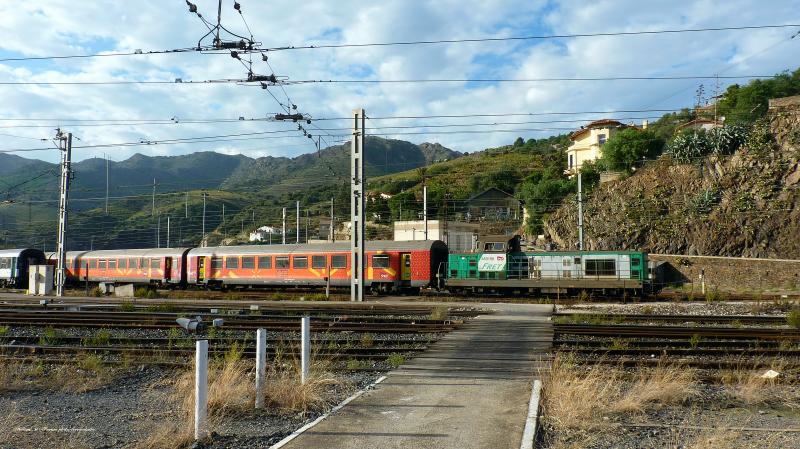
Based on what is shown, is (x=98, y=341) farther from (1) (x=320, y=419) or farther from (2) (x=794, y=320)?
(2) (x=794, y=320)

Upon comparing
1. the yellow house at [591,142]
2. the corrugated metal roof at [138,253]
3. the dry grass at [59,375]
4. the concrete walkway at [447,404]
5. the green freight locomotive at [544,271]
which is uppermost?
the yellow house at [591,142]

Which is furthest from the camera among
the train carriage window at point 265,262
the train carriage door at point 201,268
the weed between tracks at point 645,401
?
the train carriage door at point 201,268

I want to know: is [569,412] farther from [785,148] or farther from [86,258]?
[785,148]

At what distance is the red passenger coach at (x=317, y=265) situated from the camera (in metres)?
31.1

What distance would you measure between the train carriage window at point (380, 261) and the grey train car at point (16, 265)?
29702 millimetres

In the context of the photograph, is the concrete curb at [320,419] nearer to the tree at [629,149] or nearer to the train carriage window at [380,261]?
the train carriage window at [380,261]

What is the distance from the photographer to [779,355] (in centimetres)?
1255

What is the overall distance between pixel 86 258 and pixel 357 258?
2567 centimetres

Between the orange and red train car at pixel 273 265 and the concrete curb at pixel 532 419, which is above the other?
the orange and red train car at pixel 273 265

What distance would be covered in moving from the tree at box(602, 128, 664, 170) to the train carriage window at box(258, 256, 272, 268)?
44456 millimetres

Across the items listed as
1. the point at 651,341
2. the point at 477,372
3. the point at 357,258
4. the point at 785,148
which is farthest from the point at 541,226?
the point at 477,372

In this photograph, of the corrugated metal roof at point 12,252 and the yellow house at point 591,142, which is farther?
the yellow house at point 591,142

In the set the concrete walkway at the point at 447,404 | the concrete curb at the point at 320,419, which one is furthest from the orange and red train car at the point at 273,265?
the concrete curb at the point at 320,419

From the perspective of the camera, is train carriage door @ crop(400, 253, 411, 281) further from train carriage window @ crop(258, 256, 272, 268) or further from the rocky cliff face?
the rocky cliff face
